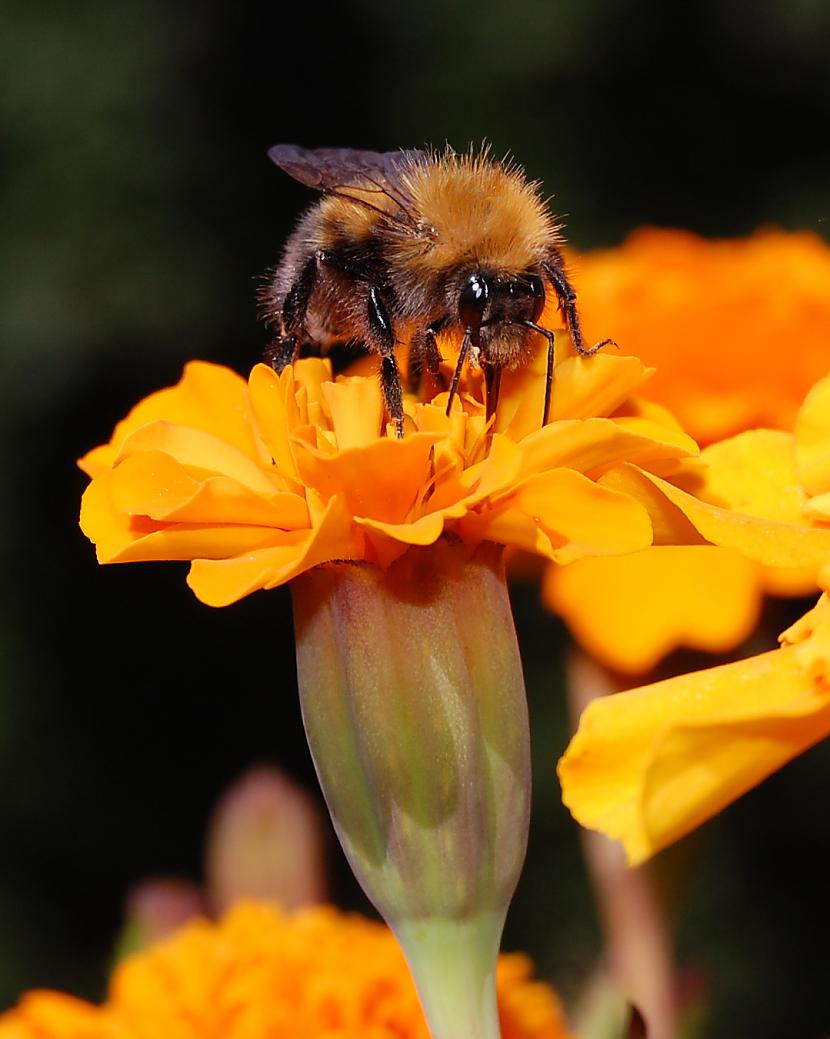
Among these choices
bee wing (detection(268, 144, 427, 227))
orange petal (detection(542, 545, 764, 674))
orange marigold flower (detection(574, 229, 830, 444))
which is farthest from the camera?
orange marigold flower (detection(574, 229, 830, 444))

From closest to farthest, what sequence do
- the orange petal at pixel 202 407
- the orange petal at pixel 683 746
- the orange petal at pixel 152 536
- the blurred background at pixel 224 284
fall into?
the orange petal at pixel 683 746 → the orange petal at pixel 152 536 → the orange petal at pixel 202 407 → the blurred background at pixel 224 284

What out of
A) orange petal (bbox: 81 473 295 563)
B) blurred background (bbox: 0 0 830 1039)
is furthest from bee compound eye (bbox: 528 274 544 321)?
blurred background (bbox: 0 0 830 1039)

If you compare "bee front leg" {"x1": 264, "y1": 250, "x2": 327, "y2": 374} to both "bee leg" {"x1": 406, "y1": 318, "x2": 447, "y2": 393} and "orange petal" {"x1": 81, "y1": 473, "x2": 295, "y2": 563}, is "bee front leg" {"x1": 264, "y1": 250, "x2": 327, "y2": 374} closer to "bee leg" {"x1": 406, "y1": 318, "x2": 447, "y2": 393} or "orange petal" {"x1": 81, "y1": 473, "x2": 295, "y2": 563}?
"bee leg" {"x1": 406, "y1": 318, "x2": 447, "y2": 393}

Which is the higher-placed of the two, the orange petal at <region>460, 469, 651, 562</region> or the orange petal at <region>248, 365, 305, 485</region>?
the orange petal at <region>248, 365, 305, 485</region>

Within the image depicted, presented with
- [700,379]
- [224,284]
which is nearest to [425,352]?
[700,379]

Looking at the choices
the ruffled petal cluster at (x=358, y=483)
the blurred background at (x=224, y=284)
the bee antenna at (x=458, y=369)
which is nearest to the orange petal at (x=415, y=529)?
the ruffled petal cluster at (x=358, y=483)

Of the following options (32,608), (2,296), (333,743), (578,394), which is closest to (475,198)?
(578,394)

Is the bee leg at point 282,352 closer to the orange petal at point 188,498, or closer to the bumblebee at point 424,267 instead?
the bumblebee at point 424,267

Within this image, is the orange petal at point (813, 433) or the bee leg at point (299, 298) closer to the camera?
the orange petal at point (813, 433)
